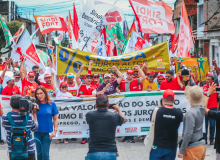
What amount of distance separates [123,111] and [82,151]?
4.65 ft

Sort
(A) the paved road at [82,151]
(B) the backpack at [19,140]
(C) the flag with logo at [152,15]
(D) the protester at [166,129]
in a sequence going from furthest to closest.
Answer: (C) the flag with logo at [152,15] < (A) the paved road at [82,151] < (D) the protester at [166,129] < (B) the backpack at [19,140]

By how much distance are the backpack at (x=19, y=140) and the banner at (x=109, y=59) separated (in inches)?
172

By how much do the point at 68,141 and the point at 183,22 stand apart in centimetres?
609

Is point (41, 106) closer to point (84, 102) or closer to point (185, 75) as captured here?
point (84, 102)

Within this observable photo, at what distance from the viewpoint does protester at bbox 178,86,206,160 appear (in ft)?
14.4

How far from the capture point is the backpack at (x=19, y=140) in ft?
14.3

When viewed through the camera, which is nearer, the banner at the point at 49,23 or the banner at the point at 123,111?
the banner at the point at 123,111

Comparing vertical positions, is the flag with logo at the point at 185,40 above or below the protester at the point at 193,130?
above

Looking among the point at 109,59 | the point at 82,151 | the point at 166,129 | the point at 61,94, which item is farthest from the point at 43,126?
the point at 109,59

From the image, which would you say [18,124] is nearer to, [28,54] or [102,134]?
[102,134]

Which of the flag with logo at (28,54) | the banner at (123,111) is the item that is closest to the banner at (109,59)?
the banner at (123,111)

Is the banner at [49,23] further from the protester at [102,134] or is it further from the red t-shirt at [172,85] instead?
the protester at [102,134]

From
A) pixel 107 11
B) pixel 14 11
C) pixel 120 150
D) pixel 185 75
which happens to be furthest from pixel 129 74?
pixel 14 11

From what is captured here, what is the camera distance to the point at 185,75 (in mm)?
8172
